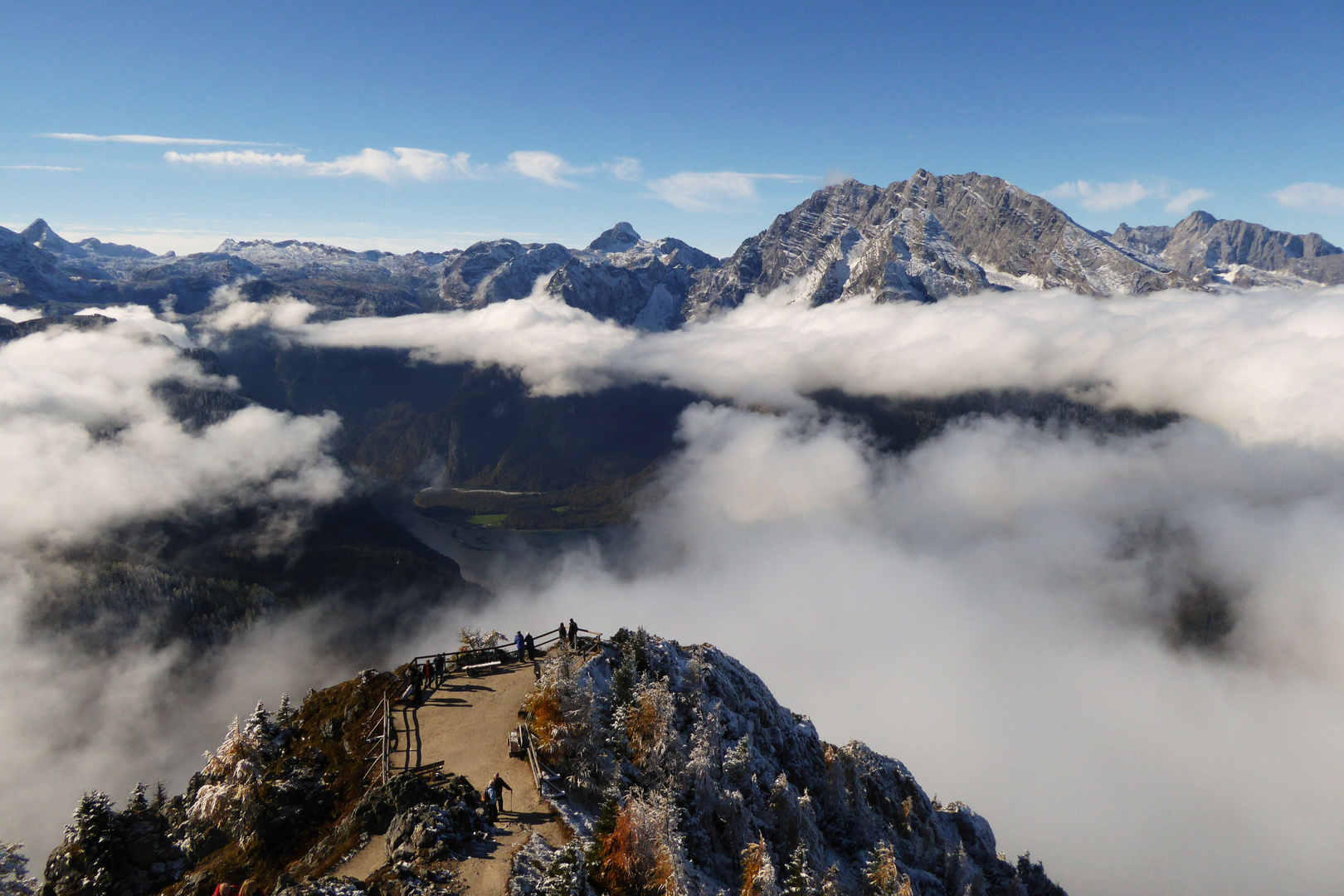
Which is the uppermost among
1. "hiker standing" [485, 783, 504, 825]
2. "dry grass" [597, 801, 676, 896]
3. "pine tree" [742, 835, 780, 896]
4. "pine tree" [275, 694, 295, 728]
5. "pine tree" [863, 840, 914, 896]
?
"dry grass" [597, 801, 676, 896]

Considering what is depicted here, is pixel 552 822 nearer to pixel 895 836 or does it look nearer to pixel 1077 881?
pixel 895 836

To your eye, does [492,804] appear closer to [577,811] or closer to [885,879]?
[577,811]

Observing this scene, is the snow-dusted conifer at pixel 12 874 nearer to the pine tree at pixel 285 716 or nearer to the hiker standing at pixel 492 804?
the pine tree at pixel 285 716

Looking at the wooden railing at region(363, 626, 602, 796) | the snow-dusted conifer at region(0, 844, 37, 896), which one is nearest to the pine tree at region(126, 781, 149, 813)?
the snow-dusted conifer at region(0, 844, 37, 896)

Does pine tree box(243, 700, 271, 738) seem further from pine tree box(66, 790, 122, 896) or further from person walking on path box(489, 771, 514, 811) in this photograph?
person walking on path box(489, 771, 514, 811)

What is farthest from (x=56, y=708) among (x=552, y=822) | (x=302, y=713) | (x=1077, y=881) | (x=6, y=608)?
(x=1077, y=881)
